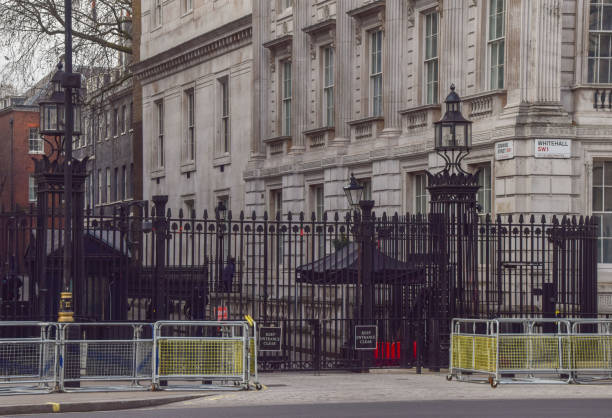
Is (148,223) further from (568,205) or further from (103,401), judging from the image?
(568,205)

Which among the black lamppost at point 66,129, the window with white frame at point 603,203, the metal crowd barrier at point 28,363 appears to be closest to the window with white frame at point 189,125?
the window with white frame at point 603,203

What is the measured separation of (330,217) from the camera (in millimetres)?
38500

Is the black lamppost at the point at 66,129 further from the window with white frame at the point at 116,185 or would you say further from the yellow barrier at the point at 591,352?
the window with white frame at the point at 116,185

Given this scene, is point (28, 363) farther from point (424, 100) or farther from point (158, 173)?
point (158, 173)

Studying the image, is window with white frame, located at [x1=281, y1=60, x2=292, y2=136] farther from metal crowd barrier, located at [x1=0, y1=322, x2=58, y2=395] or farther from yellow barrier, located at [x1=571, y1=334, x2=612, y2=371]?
metal crowd barrier, located at [x1=0, y1=322, x2=58, y2=395]

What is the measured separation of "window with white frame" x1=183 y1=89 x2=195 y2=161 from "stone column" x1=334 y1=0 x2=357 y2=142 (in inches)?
564

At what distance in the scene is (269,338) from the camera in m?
21.8

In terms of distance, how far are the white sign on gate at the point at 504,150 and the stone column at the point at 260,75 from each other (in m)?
15.2

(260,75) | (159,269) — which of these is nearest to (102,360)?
(159,269)

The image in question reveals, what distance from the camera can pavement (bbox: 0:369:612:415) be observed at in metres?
17.4

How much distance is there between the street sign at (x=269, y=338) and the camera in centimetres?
2177

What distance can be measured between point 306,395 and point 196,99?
33509 mm

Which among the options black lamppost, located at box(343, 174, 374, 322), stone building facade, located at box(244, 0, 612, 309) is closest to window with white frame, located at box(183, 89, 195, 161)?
stone building facade, located at box(244, 0, 612, 309)

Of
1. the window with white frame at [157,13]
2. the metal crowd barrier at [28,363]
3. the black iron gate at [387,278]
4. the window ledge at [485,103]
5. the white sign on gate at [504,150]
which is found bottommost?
the metal crowd barrier at [28,363]
